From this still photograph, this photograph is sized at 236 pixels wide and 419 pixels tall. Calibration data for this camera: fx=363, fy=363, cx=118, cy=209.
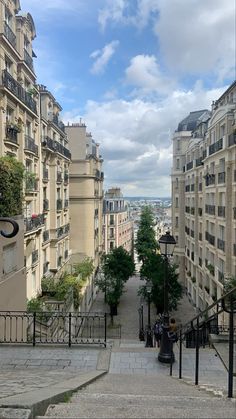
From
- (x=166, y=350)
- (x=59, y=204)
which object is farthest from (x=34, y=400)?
(x=59, y=204)

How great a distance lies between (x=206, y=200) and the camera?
33062mm

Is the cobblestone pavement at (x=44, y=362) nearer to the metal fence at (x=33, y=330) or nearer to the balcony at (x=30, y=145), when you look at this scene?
the metal fence at (x=33, y=330)

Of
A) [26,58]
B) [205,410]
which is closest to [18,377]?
[205,410]

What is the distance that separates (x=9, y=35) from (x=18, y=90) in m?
2.80

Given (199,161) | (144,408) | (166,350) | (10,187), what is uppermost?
(199,161)

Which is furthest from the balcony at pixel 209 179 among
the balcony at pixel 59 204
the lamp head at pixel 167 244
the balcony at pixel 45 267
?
the lamp head at pixel 167 244

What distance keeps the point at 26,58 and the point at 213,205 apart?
1795 cm

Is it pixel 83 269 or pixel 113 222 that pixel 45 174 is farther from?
pixel 113 222

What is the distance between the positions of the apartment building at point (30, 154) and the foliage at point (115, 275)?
4497 mm

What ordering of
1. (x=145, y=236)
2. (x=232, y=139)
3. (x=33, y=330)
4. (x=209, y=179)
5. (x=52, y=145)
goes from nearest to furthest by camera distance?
(x=33, y=330)
(x=232, y=139)
(x=52, y=145)
(x=209, y=179)
(x=145, y=236)

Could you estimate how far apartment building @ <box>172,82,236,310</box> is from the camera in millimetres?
25328

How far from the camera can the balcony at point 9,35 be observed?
734 inches

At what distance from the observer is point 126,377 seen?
28.0ft

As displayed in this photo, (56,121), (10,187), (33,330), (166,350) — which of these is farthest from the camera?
(56,121)
